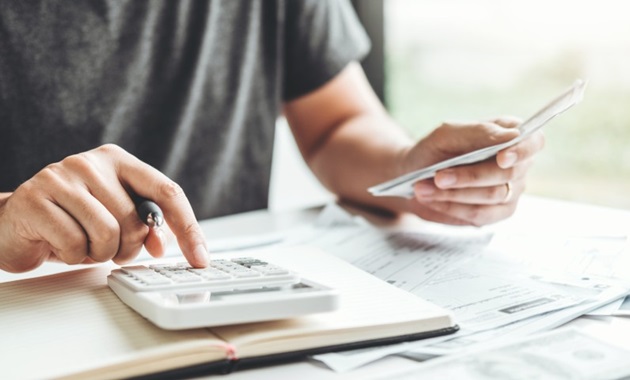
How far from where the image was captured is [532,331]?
1.70 ft

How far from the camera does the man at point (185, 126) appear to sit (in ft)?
1.97

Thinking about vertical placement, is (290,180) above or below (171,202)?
below

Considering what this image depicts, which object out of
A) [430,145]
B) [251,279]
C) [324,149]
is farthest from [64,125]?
[251,279]

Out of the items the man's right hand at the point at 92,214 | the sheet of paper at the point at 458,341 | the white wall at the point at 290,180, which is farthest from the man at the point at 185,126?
the white wall at the point at 290,180

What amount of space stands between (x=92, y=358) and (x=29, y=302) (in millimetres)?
147

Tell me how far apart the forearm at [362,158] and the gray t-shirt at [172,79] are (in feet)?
0.41

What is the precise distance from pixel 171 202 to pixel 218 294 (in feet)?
0.44

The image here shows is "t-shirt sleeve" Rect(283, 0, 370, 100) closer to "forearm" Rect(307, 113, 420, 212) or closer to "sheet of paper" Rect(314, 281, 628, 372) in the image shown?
"forearm" Rect(307, 113, 420, 212)

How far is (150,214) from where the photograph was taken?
59cm

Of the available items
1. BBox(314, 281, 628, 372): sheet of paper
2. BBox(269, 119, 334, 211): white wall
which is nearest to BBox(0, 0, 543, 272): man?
BBox(314, 281, 628, 372): sheet of paper

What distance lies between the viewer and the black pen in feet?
1.91

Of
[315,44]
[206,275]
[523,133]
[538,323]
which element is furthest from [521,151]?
[315,44]

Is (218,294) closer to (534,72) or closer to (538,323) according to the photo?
(538,323)

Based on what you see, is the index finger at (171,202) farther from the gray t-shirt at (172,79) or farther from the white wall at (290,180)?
the white wall at (290,180)
